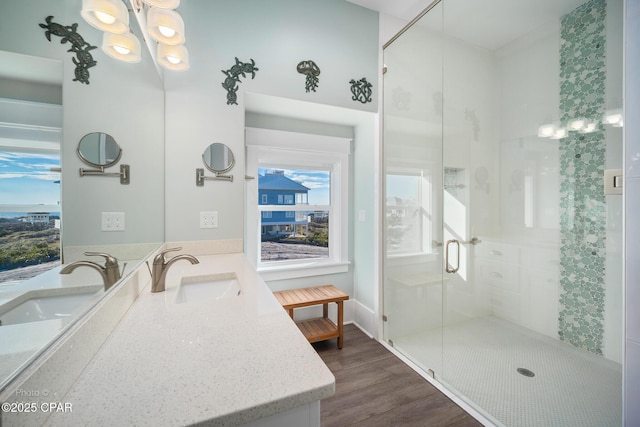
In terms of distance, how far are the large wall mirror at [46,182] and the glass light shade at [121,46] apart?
3 cm

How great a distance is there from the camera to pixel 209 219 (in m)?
1.82

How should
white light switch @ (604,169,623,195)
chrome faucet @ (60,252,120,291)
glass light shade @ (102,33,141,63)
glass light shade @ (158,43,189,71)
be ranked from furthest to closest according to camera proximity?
glass light shade @ (158,43,189,71) → white light switch @ (604,169,623,195) → glass light shade @ (102,33,141,63) → chrome faucet @ (60,252,120,291)

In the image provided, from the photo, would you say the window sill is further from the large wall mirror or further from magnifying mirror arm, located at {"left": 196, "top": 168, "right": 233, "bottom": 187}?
the large wall mirror

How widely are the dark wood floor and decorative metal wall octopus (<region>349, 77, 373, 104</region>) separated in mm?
2189

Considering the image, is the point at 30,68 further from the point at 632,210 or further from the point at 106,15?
the point at 632,210

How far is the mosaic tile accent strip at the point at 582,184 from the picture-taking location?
4.46 feet

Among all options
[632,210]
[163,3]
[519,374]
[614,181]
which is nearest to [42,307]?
[163,3]

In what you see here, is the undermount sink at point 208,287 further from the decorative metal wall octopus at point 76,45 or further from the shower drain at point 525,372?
the shower drain at point 525,372

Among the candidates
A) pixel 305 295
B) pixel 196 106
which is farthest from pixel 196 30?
pixel 305 295

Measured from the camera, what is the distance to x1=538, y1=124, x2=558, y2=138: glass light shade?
5.49ft

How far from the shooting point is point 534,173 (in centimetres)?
178

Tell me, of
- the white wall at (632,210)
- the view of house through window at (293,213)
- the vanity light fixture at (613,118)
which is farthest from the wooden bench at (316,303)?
the vanity light fixture at (613,118)

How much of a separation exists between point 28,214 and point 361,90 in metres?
2.26

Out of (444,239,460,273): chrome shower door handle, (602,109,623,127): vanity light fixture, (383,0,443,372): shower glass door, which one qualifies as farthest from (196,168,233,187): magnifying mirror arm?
(602,109,623,127): vanity light fixture
